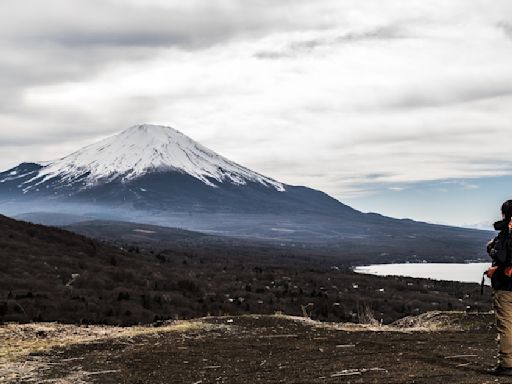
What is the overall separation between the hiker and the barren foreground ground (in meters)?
0.89

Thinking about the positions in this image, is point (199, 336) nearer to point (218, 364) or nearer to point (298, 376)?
point (218, 364)

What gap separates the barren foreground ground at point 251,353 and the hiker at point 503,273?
0.89 metres

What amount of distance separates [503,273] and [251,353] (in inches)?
238

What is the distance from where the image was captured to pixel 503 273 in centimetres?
1099

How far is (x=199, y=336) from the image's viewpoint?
639 inches

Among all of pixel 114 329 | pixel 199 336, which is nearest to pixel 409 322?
pixel 199 336

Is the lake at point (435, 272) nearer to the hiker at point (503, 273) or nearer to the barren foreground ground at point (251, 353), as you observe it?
the barren foreground ground at point (251, 353)

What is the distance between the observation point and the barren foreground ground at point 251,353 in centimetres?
1114

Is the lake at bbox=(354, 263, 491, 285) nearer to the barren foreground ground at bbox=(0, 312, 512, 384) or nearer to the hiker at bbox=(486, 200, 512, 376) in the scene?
the barren foreground ground at bbox=(0, 312, 512, 384)

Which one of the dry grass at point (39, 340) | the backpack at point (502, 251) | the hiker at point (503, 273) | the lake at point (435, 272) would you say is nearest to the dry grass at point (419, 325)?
the dry grass at point (39, 340)

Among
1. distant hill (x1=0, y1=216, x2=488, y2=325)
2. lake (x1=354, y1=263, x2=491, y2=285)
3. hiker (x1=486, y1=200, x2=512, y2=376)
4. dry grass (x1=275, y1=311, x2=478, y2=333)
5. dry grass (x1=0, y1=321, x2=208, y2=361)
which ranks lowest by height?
lake (x1=354, y1=263, x2=491, y2=285)

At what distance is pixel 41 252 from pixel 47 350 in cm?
3961

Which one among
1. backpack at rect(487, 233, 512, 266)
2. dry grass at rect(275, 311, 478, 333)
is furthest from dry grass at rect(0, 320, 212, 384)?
backpack at rect(487, 233, 512, 266)

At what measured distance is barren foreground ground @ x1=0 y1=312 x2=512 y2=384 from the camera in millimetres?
11141
